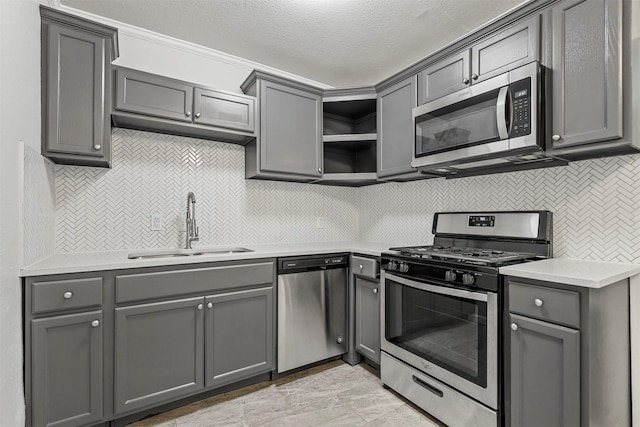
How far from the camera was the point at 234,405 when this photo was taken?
80.7 inches

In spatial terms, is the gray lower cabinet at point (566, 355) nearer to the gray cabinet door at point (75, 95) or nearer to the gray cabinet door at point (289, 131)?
the gray cabinet door at point (289, 131)

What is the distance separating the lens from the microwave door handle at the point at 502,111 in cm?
170

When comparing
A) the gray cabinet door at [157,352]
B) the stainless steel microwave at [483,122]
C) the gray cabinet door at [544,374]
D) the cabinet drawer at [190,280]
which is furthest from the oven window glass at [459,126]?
the gray cabinet door at [157,352]

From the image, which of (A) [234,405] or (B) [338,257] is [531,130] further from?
(A) [234,405]

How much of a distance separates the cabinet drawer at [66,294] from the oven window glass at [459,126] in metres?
2.15

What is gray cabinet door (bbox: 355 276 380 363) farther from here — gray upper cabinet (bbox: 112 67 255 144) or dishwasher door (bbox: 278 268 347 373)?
gray upper cabinet (bbox: 112 67 255 144)

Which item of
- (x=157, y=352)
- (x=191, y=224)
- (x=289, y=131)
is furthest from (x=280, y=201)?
(x=157, y=352)

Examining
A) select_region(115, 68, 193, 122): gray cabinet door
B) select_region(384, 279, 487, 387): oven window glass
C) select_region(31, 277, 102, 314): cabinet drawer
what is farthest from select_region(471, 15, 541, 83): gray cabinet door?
select_region(31, 277, 102, 314): cabinet drawer

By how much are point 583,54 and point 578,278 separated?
1079 millimetres

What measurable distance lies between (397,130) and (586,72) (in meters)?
1.23

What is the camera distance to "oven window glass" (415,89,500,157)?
1816 mm

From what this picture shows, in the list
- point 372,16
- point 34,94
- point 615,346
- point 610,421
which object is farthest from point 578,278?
point 34,94

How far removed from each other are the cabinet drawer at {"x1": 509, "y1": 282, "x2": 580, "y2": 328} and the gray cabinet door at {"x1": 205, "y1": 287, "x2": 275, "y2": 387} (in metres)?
1.50

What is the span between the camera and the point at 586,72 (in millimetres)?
1521
